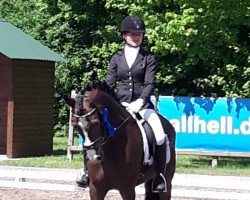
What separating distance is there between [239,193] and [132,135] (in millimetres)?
4524

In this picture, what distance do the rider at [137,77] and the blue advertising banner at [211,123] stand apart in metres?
10.2

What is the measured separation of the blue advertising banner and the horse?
1057 cm

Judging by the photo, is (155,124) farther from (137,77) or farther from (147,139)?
(137,77)

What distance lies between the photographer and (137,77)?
26.6ft

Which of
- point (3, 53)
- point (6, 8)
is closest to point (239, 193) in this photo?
point (3, 53)

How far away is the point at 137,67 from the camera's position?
809 centimetres

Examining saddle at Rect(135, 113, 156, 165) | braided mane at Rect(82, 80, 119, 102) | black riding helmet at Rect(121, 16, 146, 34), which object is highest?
black riding helmet at Rect(121, 16, 146, 34)

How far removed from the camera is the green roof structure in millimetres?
19752

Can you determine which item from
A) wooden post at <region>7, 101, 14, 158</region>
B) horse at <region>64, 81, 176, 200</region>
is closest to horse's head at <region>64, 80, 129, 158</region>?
horse at <region>64, 81, 176, 200</region>

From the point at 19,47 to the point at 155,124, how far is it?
518 inches

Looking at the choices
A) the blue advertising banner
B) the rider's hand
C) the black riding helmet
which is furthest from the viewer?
the blue advertising banner

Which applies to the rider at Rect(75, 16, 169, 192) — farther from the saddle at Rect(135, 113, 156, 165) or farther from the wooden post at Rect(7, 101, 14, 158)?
the wooden post at Rect(7, 101, 14, 158)

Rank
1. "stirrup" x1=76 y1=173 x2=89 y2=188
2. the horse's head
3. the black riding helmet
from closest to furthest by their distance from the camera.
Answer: the horse's head, "stirrup" x1=76 y1=173 x2=89 y2=188, the black riding helmet

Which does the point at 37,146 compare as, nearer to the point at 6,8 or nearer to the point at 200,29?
the point at 200,29
